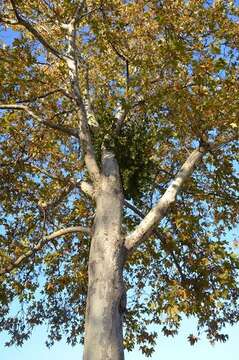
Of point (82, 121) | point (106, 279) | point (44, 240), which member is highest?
point (82, 121)

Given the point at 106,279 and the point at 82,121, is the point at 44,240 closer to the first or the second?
the point at 106,279

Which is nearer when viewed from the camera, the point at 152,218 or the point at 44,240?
the point at 152,218

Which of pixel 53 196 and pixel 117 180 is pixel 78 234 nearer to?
pixel 53 196

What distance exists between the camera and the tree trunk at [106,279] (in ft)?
26.9

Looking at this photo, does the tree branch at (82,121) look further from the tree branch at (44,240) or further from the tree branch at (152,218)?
the tree branch at (152,218)

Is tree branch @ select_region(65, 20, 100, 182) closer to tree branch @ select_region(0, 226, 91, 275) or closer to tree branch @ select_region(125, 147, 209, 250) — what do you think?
tree branch @ select_region(0, 226, 91, 275)

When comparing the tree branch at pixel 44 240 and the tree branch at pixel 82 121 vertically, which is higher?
the tree branch at pixel 82 121

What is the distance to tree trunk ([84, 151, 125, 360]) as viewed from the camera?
8.20m

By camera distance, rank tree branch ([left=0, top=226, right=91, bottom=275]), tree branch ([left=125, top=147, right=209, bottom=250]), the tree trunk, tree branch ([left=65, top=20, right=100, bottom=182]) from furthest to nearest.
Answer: tree branch ([left=65, top=20, right=100, bottom=182])
tree branch ([left=0, top=226, right=91, bottom=275])
tree branch ([left=125, top=147, right=209, bottom=250])
the tree trunk

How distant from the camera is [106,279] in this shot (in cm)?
913

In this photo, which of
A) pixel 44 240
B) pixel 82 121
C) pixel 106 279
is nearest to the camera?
pixel 106 279

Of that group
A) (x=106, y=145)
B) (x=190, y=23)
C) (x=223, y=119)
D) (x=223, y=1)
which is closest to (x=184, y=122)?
(x=223, y=119)

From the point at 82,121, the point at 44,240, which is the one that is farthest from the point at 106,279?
the point at 82,121

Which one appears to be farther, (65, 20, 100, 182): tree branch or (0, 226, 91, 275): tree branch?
(65, 20, 100, 182): tree branch
